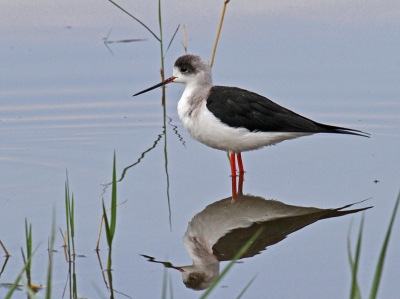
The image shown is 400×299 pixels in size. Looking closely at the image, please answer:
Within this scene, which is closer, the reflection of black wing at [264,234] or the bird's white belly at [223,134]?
the reflection of black wing at [264,234]

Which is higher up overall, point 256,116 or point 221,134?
point 256,116

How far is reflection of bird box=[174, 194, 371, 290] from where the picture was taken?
4.88 meters

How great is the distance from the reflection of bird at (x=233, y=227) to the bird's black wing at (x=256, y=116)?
670 mm

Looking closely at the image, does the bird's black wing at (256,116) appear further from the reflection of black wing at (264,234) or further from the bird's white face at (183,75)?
the reflection of black wing at (264,234)

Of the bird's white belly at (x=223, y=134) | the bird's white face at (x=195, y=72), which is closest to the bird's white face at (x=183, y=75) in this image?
the bird's white face at (x=195, y=72)

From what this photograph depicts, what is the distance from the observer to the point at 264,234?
214 inches

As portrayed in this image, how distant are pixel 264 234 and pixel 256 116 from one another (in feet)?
→ 4.73

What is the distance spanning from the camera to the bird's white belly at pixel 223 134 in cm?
657

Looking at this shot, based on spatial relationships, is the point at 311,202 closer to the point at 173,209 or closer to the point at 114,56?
the point at 173,209

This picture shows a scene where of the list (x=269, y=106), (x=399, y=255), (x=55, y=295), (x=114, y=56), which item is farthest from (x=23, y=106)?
(x=399, y=255)

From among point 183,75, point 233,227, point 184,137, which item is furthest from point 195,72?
point 233,227

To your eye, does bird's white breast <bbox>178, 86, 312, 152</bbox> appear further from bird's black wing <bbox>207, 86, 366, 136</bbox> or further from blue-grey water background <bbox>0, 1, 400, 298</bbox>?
blue-grey water background <bbox>0, 1, 400, 298</bbox>

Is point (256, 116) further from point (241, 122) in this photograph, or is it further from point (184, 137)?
point (184, 137)

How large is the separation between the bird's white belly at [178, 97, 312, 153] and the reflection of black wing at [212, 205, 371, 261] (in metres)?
1.04
